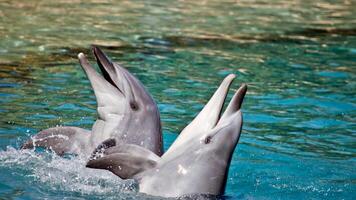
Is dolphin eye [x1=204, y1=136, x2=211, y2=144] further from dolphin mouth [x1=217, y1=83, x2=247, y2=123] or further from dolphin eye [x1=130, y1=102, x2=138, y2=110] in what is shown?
dolphin eye [x1=130, y1=102, x2=138, y2=110]

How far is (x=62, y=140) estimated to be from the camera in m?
6.58

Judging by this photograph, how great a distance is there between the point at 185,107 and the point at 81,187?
9.58 feet

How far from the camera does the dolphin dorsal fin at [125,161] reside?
525 centimetres

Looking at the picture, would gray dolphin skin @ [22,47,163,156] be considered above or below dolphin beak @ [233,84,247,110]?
below

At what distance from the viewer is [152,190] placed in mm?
5324

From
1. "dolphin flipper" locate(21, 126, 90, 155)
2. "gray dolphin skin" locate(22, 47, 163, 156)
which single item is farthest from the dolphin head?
"dolphin flipper" locate(21, 126, 90, 155)

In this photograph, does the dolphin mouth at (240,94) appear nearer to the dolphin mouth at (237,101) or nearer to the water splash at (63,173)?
the dolphin mouth at (237,101)

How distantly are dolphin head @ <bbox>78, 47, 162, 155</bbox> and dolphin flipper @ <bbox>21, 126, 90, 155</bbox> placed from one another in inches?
9.4

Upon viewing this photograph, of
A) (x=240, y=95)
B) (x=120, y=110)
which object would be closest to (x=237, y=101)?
(x=240, y=95)

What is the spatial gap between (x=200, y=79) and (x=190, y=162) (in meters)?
4.57

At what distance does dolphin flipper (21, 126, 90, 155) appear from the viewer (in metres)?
6.49

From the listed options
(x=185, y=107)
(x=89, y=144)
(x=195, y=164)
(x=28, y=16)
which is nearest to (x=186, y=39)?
(x=28, y=16)

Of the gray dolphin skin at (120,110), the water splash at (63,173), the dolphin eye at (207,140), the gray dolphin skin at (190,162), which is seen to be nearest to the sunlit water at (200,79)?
the water splash at (63,173)

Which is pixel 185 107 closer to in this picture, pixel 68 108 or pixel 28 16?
pixel 68 108
